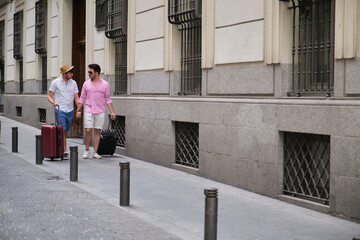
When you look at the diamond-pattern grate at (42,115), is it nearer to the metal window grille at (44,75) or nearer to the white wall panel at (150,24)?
the metal window grille at (44,75)

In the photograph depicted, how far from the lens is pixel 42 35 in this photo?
20188 millimetres

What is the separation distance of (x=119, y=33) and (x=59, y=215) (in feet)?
25.5

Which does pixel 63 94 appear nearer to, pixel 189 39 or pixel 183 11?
pixel 189 39

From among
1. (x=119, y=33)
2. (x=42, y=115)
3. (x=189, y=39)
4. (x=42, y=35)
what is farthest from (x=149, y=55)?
(x=42, y=115)

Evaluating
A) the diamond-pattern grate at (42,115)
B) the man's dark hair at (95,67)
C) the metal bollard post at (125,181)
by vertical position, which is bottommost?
the metal bollard post at (125,181)

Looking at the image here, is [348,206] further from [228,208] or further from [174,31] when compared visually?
[174,31]

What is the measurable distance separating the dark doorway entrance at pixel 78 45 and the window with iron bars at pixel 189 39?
691 centimetres

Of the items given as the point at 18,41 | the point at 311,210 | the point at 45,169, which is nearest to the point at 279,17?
the point at 311,210

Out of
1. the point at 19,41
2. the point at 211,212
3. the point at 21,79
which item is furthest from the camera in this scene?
the point at 21,79

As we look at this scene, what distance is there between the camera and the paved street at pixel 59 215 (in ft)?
20.0

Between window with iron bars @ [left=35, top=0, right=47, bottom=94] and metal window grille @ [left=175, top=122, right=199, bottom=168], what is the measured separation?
9.86 m

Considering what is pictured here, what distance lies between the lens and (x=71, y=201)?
7906 millimetres

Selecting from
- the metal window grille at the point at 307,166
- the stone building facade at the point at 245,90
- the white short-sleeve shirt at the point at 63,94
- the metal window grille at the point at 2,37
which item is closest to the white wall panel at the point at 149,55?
the stone building facade at the point at 245,90

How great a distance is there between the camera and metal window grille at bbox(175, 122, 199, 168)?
10922 millimetres
